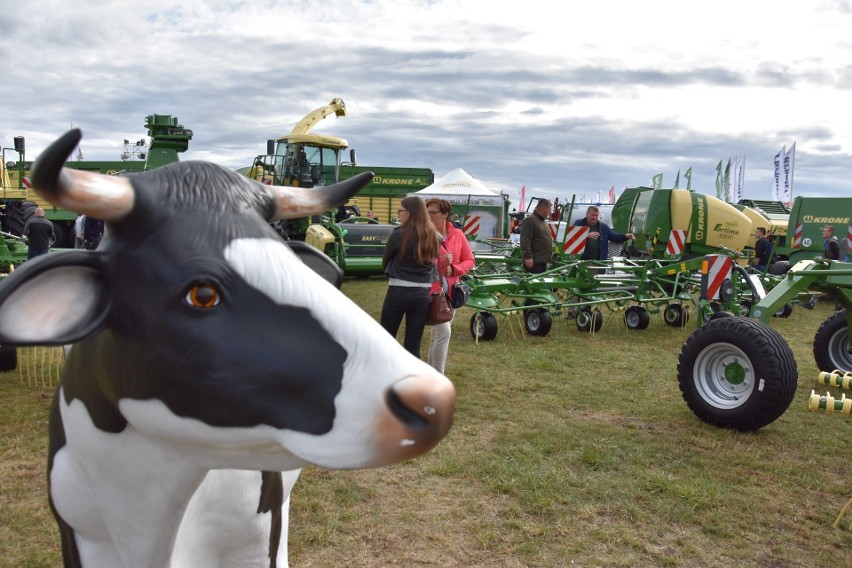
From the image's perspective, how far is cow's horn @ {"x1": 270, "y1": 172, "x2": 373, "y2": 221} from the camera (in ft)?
4.52

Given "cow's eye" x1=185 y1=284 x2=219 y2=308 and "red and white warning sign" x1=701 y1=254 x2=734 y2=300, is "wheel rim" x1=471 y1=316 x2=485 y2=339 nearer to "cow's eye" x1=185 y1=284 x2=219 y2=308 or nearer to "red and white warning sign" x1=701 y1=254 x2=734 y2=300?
"red and white warning sign" x1=701 y1=254 x2=734 y2=300

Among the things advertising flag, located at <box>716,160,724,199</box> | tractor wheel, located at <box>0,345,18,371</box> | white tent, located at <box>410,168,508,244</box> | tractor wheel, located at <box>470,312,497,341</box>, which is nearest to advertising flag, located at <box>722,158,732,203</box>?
advertising flag, located at <box>716,160,724,199</box>

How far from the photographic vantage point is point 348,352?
1.05 metres

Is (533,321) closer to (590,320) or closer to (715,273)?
(590,320)

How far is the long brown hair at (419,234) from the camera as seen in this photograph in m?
4.53

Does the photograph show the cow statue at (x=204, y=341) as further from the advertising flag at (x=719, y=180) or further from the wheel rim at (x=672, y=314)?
the advertising flag at (x=719, y=180)

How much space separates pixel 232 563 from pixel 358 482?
242cm

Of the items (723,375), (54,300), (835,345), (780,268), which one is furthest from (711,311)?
(54,300)

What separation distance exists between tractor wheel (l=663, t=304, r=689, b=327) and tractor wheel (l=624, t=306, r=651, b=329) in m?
0.61

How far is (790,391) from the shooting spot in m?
4.61

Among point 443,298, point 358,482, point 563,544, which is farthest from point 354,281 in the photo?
point 563,544

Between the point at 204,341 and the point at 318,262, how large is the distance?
23.6 inches

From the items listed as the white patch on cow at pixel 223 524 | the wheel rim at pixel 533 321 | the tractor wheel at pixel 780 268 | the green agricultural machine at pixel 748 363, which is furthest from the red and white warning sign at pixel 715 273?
the white patch on cow at pixel 223 524

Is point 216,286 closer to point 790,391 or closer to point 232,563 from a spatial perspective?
point 232,563
